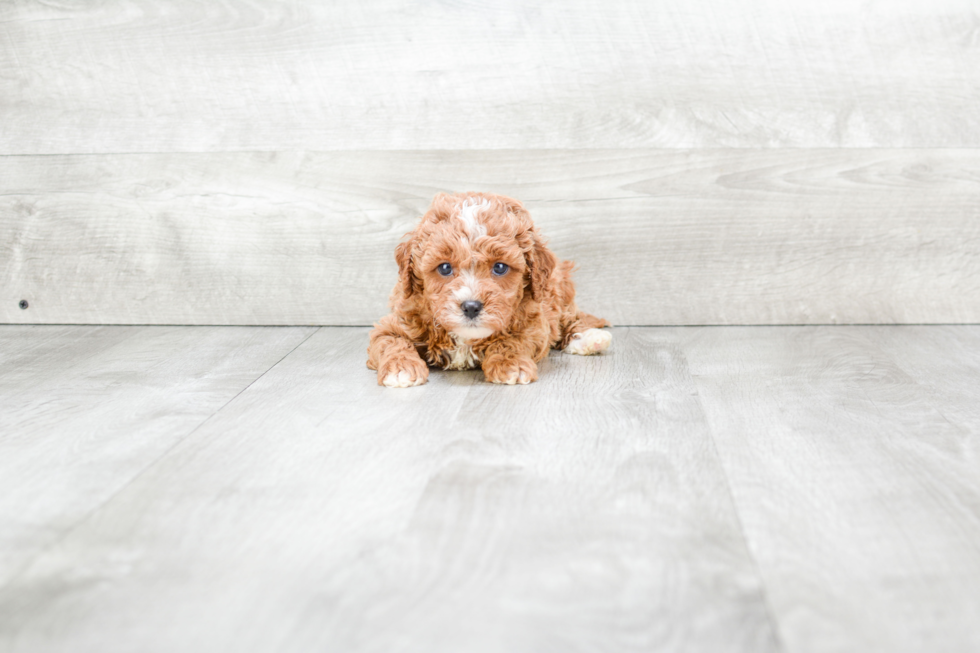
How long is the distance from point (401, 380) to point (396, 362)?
0.05m

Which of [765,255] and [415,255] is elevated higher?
[415,255]

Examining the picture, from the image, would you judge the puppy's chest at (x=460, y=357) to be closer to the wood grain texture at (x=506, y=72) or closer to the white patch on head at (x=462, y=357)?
the white patch on head at (x=462, y=357)

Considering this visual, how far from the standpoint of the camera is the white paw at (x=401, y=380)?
6.79ft

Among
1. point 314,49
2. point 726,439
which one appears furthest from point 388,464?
point 314,49

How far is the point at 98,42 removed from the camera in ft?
9.05

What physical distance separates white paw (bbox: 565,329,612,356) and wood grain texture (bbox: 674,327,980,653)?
0.80 feet

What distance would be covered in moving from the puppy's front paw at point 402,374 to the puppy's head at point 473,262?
0.13 metres

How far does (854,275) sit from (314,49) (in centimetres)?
190

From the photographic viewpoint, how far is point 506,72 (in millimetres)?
2662

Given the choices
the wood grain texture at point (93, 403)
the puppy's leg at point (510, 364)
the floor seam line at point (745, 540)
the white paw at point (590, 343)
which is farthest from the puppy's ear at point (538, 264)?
the wood grain texture at point (93, 403)

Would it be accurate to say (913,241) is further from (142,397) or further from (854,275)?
(142,397)

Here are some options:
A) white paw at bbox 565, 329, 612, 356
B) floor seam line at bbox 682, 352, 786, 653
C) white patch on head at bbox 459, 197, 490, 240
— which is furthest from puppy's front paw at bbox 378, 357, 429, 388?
floor seam line at bbox 682, 352, 786, 653

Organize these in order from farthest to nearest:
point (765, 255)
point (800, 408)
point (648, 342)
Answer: point (765, 255), point (648, 342), point (800, 408)

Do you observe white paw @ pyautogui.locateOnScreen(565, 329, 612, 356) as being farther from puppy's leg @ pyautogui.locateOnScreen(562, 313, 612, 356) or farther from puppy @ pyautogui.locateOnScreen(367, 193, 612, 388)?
puppy @ pyautogui.locateOnScreen(367, 193, 612, 388)
